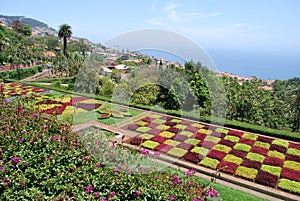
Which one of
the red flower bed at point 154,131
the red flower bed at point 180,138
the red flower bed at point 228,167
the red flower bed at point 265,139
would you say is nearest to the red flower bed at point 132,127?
the red flower bed at point 154,131

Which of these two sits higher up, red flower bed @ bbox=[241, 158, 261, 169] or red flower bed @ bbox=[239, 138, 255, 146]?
red flower bed @ bbox=[239, 138, 255, 146]

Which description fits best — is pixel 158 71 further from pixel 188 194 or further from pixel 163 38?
pixel 188 194

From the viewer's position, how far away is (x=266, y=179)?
6.42m

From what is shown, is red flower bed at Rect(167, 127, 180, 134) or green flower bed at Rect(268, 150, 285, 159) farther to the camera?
red flower bed at Rect(167, 127, 180, 134)

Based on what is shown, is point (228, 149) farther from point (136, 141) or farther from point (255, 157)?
point (136, 141)

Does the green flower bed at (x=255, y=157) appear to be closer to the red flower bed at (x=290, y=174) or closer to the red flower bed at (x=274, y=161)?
the red flower bed at (x=274, y=161)

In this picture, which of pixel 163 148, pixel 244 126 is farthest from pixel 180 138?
pixel 244 126

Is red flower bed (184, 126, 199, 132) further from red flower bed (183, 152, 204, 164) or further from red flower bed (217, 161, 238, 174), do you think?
red flower bed (217, 161, 238, 174)

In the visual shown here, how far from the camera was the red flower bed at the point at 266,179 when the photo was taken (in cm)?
626

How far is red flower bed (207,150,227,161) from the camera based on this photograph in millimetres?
7602

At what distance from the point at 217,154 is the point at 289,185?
2210 mm

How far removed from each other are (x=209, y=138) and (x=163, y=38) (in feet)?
18.1

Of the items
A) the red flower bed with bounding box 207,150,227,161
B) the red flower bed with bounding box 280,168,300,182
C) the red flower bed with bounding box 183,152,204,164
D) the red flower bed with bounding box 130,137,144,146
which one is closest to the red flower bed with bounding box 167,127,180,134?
the red flower bed with bounding box 130,137,144,146

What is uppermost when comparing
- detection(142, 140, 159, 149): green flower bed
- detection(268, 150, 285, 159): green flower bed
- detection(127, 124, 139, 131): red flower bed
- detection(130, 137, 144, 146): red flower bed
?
detection(268, 150, 285, 159): green flower bed
